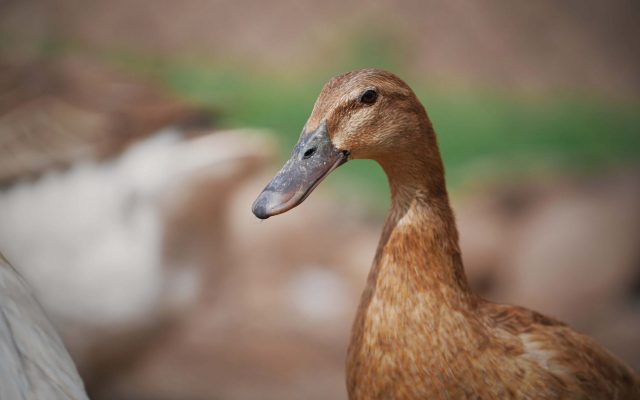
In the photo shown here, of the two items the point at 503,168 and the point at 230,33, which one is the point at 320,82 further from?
the point at 503,168

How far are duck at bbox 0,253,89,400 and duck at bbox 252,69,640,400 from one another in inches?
18.2

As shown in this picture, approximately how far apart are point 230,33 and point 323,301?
5.92ft

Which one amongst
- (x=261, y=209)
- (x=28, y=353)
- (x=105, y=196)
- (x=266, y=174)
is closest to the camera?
(x=28, y=353)

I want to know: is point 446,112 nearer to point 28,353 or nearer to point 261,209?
point 261,209

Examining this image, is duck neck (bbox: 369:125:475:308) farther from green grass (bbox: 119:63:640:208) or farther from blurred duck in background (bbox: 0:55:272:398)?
green grass (bbox: 119:63:640:208)

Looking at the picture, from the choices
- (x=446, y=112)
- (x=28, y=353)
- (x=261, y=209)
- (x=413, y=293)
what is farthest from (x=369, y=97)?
(x=446, y=112)

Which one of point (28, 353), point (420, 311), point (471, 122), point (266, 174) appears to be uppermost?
point (471, 122)

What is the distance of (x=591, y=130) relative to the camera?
441 centimetres

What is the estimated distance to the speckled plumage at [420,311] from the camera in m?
1.65

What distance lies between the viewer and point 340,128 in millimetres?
1634

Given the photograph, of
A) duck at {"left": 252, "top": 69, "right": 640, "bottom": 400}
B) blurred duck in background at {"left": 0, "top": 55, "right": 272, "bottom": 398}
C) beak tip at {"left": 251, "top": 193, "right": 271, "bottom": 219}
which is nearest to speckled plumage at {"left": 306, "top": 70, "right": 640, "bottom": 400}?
duck at {"left": 252, "top": 69, "right": 640, "bottom": 400}

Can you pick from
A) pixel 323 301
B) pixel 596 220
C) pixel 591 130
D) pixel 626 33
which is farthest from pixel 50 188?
pixel 626 33

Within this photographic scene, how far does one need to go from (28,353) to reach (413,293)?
77 centimetres

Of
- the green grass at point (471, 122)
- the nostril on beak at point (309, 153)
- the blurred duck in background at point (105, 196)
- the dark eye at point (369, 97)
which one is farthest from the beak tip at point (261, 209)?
the green grass at point (471, 122)
